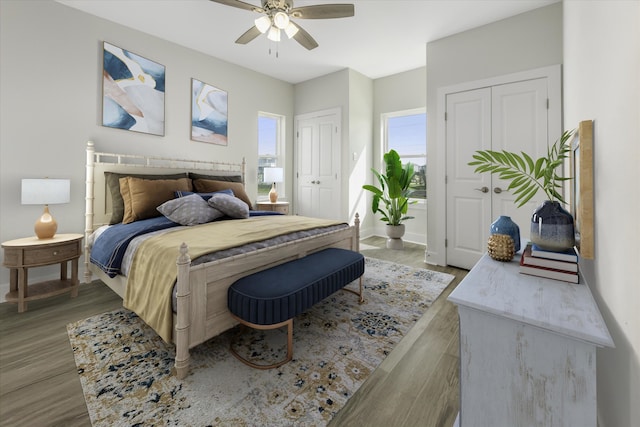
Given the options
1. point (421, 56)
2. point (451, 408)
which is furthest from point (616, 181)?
point (421, 56)

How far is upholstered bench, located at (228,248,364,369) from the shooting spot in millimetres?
1523

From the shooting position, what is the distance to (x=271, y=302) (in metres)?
1.51

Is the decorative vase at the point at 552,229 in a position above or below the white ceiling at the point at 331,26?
below

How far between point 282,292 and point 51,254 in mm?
2216

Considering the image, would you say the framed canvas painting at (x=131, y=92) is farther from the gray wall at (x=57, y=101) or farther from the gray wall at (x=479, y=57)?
the gray wall at (x=479, y=57)

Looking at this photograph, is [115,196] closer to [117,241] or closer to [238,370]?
[117,241]

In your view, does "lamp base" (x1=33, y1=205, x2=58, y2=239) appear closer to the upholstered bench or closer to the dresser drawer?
the dresser drawer

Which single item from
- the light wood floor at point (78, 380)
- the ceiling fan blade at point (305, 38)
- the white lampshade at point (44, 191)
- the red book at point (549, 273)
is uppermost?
the ceiling fan blade at point (305, 38)

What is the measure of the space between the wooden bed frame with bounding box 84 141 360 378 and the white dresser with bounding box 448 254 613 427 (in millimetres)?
1275

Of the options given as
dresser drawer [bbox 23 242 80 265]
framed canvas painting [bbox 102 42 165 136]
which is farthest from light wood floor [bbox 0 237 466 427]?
framed canvas painting [bbox 102 42 165 136]

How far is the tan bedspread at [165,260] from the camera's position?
62.2 inches

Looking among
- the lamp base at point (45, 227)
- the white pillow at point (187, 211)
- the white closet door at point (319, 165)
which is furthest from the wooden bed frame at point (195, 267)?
the white closet door at point (319, 165)

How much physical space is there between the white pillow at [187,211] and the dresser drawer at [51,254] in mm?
808

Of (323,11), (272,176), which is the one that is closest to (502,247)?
(323,11)
